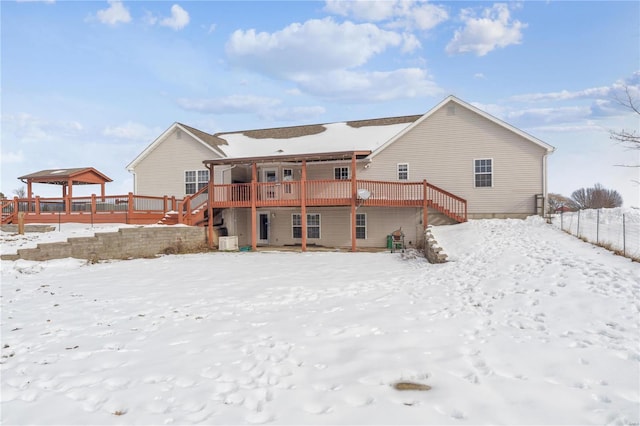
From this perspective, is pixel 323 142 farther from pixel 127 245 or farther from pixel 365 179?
pixel 127 245

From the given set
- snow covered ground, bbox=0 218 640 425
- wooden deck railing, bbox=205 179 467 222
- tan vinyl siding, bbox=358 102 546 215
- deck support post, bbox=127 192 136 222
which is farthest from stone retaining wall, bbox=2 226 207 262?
tan vinyl siding, bbox=358 102 546 215

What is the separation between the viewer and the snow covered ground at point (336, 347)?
12.5 ft

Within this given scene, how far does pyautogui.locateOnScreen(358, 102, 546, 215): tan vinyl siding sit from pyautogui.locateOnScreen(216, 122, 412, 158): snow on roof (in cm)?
205

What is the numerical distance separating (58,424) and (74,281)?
8.62 metres

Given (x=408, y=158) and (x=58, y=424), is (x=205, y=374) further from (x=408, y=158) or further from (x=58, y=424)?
(x=408, y=158)

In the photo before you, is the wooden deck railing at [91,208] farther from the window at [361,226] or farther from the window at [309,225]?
the window at [361,226]

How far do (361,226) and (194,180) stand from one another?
1052 centimetres

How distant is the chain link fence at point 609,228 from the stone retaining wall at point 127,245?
16562mm

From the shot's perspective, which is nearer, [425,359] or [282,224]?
[425,359]

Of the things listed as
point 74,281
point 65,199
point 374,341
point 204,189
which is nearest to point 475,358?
point 374,341

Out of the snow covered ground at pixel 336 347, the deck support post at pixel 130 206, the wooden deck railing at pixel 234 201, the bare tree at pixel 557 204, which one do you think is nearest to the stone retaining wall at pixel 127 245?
the wooden deck railing at pixel 234 201

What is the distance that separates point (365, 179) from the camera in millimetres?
20828

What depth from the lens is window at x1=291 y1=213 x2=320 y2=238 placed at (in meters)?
21.8

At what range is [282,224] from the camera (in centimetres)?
2231
